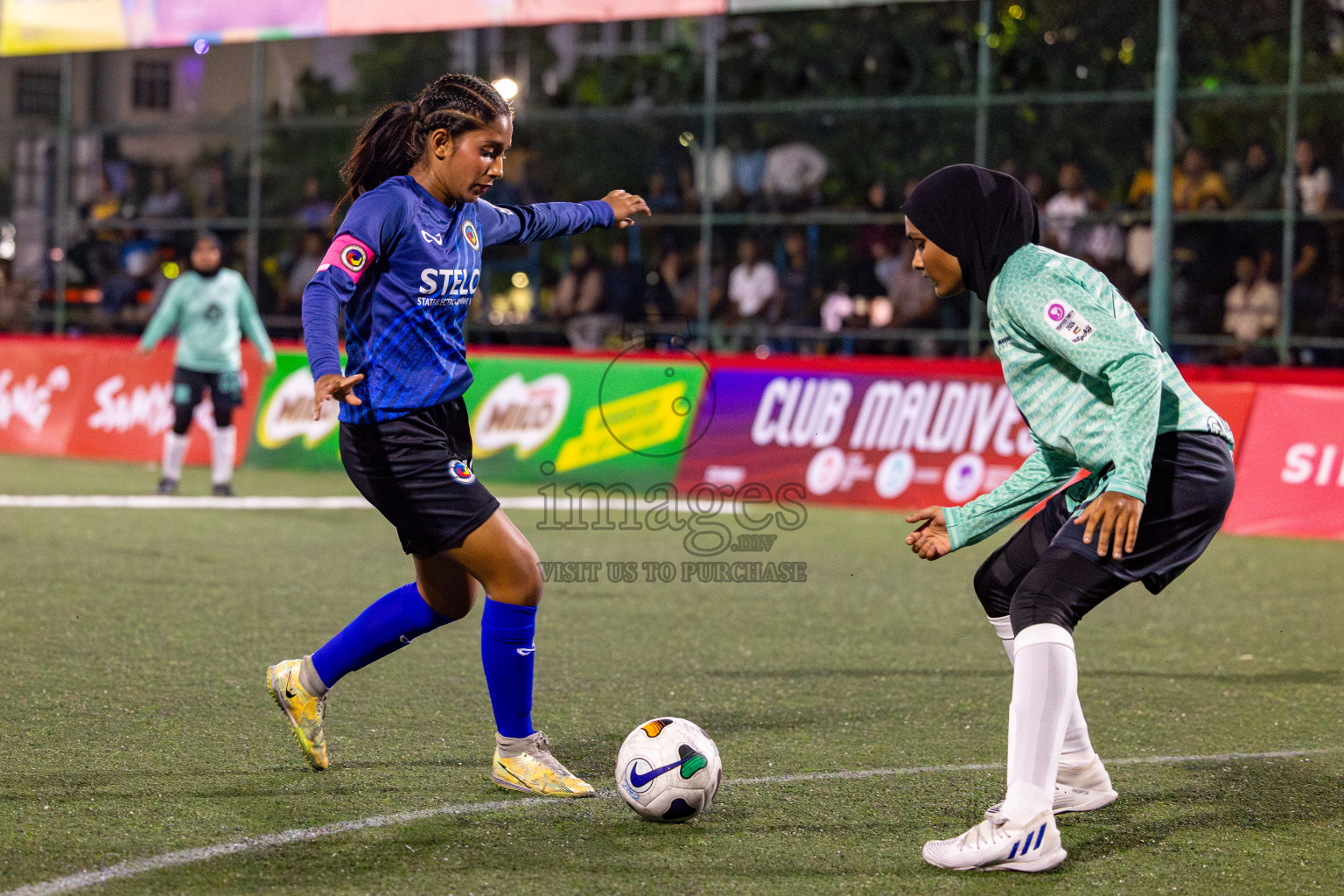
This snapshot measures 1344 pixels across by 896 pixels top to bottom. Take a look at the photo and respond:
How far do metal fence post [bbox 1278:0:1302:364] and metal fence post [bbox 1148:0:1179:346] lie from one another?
3267mm

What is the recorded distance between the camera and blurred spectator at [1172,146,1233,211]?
16.8 meters

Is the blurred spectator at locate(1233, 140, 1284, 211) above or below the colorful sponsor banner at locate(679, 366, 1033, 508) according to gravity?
above

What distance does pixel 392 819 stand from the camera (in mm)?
4465

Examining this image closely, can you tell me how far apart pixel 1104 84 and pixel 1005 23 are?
140 centimetres

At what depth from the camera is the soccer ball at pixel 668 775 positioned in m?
4.50

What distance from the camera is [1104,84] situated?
1878 cm

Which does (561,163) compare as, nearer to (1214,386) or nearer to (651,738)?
(1214,386)

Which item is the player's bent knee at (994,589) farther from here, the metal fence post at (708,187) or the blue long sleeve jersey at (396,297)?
the metal fence post at (708,187)

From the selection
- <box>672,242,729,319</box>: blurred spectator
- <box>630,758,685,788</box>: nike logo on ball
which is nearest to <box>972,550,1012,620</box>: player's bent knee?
<box>630,758,685,788</box>: nike logo on ball

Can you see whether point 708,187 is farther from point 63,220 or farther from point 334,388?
point 334,388

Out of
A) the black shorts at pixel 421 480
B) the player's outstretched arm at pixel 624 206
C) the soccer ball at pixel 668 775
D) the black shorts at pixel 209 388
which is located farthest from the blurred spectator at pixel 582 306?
the soccer ball at pixel 668 775

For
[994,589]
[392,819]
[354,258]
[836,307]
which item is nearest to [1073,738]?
[994,589]

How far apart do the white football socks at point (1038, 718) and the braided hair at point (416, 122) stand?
2.14 metres

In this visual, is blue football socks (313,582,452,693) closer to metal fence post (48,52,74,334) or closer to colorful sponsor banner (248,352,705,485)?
colorful sponsor banner (248,352,705,485)
